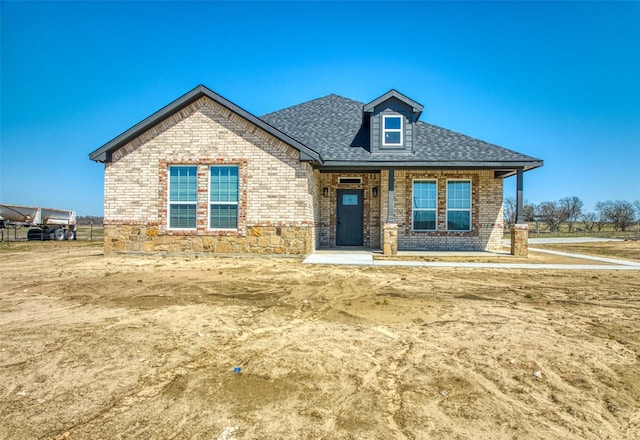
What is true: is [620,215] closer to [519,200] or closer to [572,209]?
[572,209]

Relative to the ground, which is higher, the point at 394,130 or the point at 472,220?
the point at 394,130

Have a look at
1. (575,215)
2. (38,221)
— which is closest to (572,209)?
(575,215)

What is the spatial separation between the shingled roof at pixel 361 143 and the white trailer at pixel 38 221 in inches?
821

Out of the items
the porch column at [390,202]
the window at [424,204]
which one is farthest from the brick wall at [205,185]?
the window at [424,204]

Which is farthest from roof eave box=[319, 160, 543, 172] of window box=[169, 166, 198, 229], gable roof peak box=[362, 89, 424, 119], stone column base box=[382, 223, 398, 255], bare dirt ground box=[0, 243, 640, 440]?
bare dirt ground box=[0, 243, 640, 440]

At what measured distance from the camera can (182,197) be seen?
12.8 meters

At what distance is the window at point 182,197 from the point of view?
41.8ft

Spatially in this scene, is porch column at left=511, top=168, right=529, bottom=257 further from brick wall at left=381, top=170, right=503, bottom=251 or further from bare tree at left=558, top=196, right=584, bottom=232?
bare tree at left=558, top=196, right=584, bottom=232

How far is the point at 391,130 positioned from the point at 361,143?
53.6 inches

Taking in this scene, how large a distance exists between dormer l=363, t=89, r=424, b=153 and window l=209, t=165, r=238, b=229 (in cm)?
567

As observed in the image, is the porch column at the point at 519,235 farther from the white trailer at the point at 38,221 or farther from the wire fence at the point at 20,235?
the white trailer at the point at 38,221

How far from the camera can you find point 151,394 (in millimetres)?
3010

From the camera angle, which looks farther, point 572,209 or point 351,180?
point 572,209

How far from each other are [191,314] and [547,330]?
4996 mm
